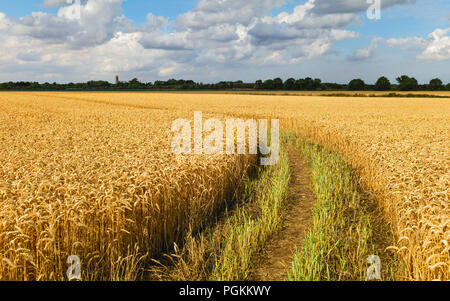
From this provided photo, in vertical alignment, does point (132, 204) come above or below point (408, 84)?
below

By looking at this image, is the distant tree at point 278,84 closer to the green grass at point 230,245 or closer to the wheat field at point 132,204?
the wheat field at point 132,204

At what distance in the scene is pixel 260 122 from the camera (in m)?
24.6

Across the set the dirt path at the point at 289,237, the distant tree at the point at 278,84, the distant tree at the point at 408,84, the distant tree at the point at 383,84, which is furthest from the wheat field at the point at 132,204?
the distant tree at the point at 278,84

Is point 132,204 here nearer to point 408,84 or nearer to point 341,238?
point 341,238

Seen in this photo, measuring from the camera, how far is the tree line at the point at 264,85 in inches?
4001

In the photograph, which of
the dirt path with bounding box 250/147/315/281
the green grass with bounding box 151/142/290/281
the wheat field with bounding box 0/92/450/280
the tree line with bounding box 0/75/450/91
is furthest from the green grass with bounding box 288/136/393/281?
the tree line with bounding box 0/75/450/91

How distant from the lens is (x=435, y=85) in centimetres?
10194

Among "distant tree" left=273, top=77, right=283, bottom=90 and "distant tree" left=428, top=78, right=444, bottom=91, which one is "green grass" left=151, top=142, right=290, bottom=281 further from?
"distant tree" left=428, top=78, right=444, bottom=91

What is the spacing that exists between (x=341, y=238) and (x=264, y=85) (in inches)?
4492

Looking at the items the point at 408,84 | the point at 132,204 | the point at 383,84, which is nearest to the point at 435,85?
the point at 408,84

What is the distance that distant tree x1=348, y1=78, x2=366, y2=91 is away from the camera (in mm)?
103613

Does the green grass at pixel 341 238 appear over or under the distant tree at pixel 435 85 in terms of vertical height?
under

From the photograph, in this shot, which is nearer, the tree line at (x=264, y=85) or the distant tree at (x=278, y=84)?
the tree line at (x=264, y=85)

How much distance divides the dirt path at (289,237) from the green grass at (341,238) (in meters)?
0.20
